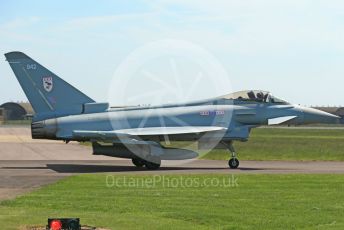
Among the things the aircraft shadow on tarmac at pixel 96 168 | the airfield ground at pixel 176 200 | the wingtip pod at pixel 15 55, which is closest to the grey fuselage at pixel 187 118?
the aircraft shadow on tarmac at pixel 96 168

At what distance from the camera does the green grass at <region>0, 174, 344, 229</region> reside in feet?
38.4

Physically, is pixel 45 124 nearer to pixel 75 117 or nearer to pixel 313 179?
pixel 75 117

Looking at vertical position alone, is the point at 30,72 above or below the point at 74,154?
above

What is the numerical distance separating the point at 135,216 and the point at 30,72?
15027mm

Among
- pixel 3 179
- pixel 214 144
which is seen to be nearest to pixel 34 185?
pixel 3 179

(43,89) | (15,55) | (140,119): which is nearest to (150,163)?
(140,119)

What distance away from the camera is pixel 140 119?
Result: 26312mm

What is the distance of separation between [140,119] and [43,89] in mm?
4167

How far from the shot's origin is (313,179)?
66.7 feet

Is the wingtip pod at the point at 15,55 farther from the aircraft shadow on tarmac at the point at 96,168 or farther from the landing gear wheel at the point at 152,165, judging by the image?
the landing gear wheel at the point at 152,165

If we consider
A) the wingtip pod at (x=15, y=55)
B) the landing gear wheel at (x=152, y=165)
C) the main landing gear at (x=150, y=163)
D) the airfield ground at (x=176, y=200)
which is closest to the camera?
the airfield ground at (x=176, y=200)

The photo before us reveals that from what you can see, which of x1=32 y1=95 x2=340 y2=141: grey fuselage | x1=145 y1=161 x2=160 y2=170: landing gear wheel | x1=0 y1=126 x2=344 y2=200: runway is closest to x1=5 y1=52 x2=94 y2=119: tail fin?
x1=32 y1=95 x2=340 y2=141: grey fuselage

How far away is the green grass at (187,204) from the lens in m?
11.7

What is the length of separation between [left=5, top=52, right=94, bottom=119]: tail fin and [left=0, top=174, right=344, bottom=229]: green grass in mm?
6554
